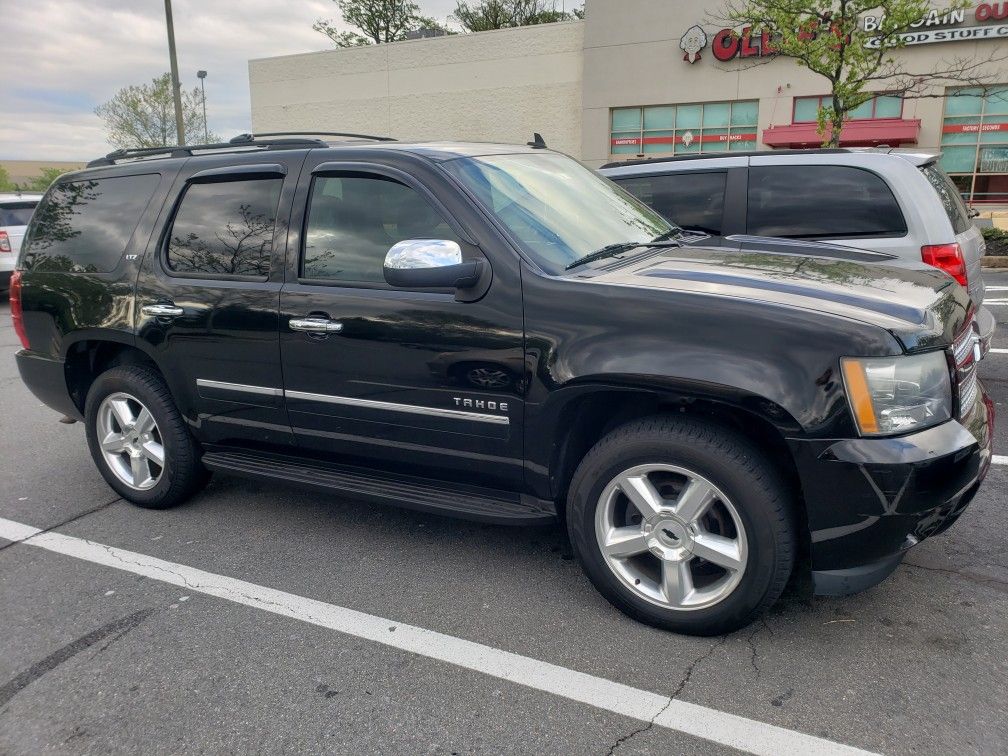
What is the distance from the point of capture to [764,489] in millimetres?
2658

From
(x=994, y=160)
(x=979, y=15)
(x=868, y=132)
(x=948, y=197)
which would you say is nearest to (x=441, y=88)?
(x=868, y=132)

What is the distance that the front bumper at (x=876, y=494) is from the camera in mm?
2518

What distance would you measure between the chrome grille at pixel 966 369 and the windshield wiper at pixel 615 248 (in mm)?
1285

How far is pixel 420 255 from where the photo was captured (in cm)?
300

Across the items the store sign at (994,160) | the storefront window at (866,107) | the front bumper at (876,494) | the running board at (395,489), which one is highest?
the storefront window at (866,107)

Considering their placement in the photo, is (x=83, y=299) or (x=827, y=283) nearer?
(x=827, y=283)

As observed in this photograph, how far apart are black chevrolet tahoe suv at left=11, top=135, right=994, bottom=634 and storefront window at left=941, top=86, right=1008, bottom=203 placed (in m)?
27.2

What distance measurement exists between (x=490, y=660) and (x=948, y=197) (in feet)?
15.6

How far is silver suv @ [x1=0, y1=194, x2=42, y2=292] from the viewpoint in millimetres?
12844

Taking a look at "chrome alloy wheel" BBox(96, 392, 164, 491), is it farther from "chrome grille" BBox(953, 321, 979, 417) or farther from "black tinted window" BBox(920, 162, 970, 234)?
"black tinted window" BBox(920, 162, 970, 234)

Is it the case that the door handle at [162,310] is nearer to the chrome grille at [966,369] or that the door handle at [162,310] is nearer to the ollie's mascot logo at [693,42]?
the chrome grille at [966,369]

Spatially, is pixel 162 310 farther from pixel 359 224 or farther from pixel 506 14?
pixel 506 14

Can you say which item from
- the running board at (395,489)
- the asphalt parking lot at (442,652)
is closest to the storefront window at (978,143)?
the asphalt parking lot at (442,652)

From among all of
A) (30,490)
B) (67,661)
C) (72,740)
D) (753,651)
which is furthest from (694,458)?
(30,490)
